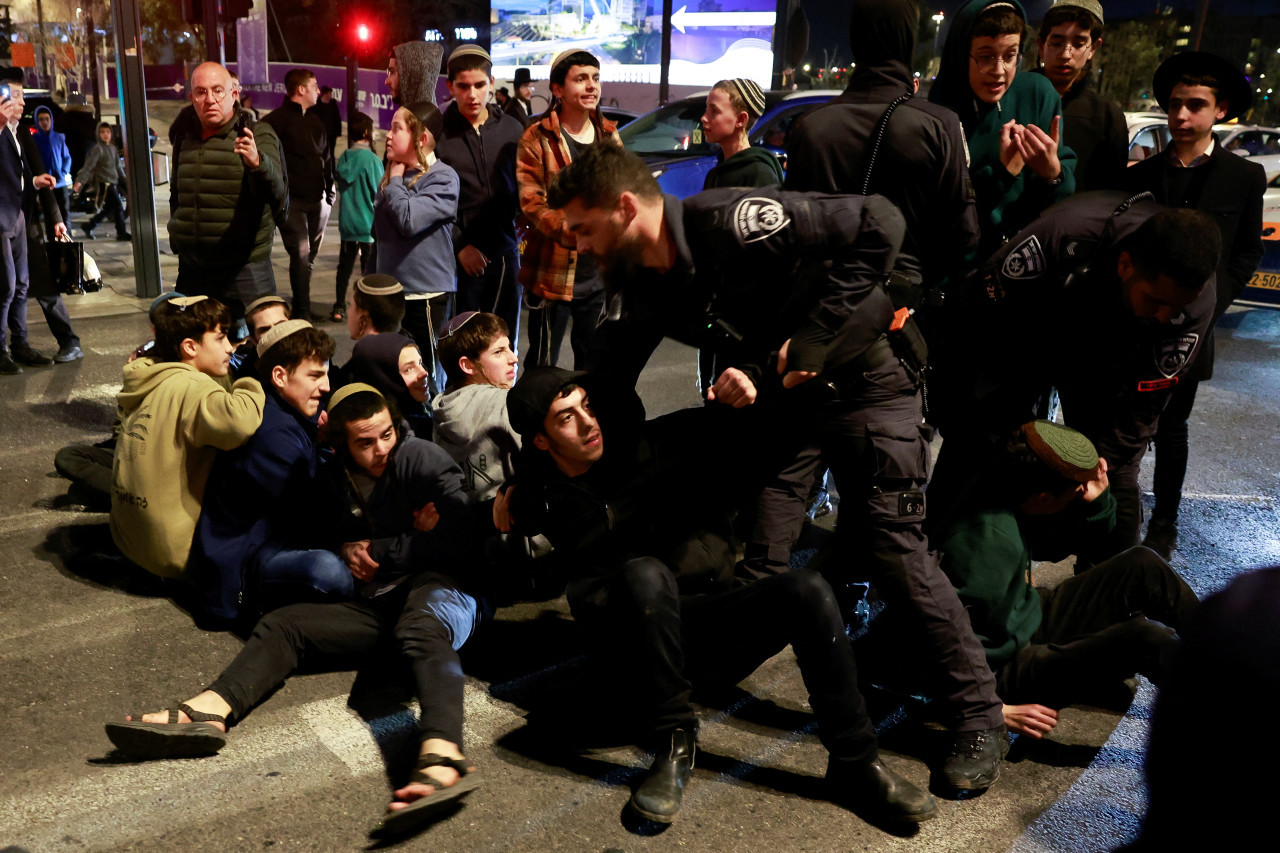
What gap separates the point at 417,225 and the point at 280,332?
165 centimetres

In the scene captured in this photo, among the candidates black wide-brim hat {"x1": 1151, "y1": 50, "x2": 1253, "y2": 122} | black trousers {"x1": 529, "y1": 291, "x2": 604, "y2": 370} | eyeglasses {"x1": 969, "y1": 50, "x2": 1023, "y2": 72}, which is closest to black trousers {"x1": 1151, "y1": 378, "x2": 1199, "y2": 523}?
black wide-brim hat {"x1": 1151, "y1": 50, "x2": 1253, "y2": 122}

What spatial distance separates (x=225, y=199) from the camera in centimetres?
578

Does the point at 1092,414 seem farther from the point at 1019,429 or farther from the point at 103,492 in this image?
the point at 103,492

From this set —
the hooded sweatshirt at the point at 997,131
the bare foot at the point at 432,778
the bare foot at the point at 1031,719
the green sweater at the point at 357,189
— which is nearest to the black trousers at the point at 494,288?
the hooded sweatshirt at the point at 997,131

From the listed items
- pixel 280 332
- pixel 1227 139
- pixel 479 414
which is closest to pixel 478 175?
pixel 280 332

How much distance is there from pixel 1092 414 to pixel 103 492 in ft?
13.5

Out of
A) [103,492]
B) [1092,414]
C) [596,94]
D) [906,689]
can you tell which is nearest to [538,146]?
[596,94]

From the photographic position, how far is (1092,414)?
3.87 m

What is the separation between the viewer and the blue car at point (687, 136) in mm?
10352

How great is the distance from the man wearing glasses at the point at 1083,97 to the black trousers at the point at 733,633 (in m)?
2.65

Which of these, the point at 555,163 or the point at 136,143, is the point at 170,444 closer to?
the point at 555,163

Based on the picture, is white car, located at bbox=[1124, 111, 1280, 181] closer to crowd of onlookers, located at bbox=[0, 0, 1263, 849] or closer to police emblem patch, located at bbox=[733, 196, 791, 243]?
crowd of onlookers, located at bbox=[0, 0, 1263, 849]

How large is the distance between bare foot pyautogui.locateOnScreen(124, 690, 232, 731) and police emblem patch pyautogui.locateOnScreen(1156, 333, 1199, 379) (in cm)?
324

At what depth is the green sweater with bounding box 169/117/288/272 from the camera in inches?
226
